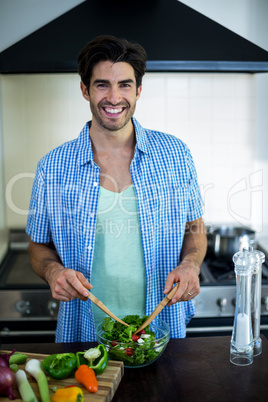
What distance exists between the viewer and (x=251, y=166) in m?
2.59

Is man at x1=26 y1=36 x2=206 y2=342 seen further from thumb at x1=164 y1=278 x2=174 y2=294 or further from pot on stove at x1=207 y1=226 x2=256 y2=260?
pot on stove at x1=207 y1=226 x2=256 y2=260

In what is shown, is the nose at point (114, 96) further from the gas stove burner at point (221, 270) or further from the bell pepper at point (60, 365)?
Result: the gas stove burner at point (221, 270)

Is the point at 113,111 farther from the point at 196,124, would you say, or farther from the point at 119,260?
the point at 196,124

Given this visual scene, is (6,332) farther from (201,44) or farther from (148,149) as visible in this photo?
(201,44)

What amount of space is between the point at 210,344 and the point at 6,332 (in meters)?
1.07

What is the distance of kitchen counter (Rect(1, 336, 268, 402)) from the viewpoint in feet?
3.52

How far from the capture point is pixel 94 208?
1.56 meters

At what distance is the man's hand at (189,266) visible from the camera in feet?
4.29

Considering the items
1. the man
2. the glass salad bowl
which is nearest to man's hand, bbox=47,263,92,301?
the glass salad bowl

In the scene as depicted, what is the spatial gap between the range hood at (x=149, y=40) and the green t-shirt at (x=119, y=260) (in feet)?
2.04

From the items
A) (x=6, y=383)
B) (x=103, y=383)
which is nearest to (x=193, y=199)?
(x=103, y=383)

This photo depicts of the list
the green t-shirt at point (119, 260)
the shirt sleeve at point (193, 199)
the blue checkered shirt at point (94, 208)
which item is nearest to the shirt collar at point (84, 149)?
the blue checkered shirt at point (94, 208)

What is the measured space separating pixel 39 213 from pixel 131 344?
2.05 ft

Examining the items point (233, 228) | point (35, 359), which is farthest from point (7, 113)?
point (35, 359)
